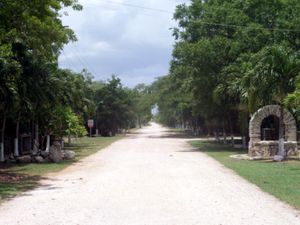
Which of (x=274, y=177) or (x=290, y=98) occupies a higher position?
(x=290, y=98)

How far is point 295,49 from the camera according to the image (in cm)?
3444

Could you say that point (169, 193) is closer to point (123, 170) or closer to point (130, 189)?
point (130, 189)

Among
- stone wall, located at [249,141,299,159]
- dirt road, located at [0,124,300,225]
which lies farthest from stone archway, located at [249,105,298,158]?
dirt road, located at [0,124,300,225]

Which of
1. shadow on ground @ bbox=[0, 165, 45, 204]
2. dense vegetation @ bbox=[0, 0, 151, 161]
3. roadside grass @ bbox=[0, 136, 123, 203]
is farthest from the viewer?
dense vegetation @ bbox=[0, 0, 151, 161]

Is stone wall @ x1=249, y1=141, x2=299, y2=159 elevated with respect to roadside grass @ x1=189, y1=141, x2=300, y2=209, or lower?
elevated

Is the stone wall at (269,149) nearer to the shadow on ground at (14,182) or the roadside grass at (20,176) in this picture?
the roadside grass at (20,176)

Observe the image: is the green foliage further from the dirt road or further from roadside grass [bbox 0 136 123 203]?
the dirt road

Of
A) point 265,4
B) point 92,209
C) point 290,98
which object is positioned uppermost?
point 265,4

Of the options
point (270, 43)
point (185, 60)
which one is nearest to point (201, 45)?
point (185, 60)

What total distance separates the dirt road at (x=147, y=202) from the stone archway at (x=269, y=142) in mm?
10193

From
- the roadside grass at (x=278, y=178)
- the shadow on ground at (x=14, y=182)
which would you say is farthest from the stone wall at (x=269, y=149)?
the shadow on ground at (x=14, y=182)

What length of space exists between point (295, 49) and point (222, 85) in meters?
5.58

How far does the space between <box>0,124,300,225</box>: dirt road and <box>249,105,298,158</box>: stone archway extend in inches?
401

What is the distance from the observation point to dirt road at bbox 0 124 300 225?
10.3 m
